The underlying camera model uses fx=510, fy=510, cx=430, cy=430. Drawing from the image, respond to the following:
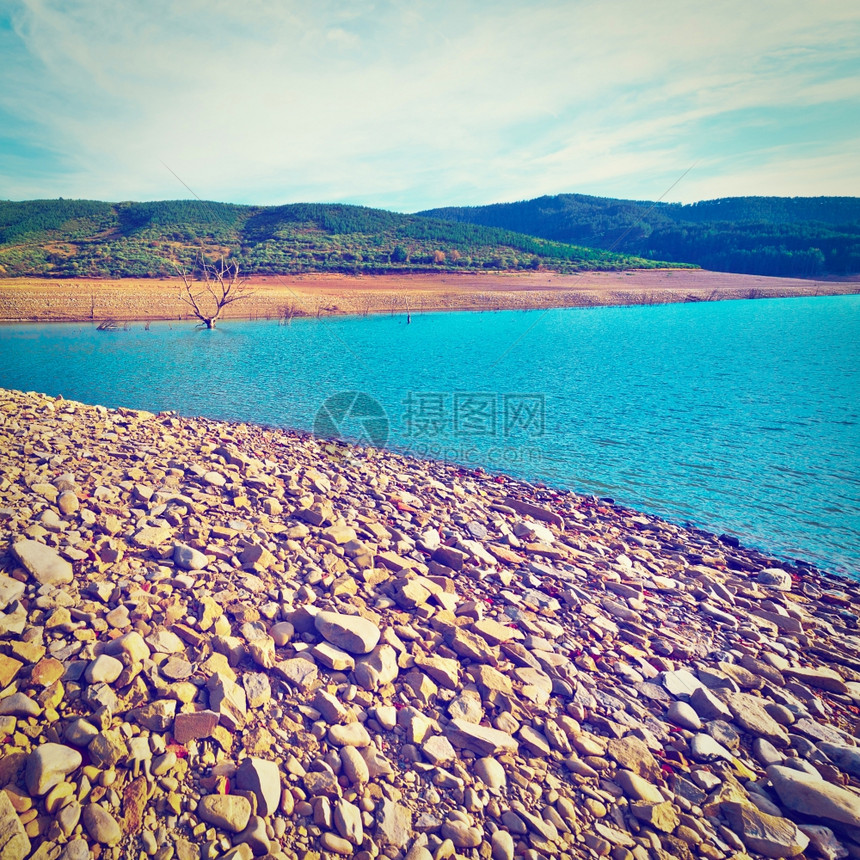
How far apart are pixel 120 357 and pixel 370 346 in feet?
52.5

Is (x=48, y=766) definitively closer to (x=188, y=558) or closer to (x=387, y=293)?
(x=188, y=558)

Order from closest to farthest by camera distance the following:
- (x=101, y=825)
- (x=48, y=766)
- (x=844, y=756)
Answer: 1. (x=101, y=825)
2. (x=48, y=766)
3. (x=844, y=756)

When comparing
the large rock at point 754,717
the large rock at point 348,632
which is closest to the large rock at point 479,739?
the large rock at point 348,632

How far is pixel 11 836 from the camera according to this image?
2.78m

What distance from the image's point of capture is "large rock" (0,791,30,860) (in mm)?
2740

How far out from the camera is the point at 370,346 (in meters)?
37.8

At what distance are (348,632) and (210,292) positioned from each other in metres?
64.4

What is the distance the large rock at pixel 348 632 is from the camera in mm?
4645

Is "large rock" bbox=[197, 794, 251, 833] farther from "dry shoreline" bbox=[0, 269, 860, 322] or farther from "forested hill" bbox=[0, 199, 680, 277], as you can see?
"forested hill" bbox=[0, 199, 680, 277]

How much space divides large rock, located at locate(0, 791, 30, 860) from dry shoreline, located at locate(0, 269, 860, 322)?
58028 mm

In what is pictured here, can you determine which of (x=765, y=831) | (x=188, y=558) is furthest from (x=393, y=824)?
(x=188, y=558)

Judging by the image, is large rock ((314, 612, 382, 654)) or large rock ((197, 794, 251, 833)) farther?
large rock ((314, 612, 382, 654))

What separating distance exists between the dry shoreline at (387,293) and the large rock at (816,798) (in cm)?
5864

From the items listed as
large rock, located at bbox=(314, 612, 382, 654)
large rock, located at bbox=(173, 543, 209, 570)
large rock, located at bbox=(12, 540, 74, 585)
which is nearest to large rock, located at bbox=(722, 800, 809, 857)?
large rock, located at bbox=(314, 612, 382, 654)
